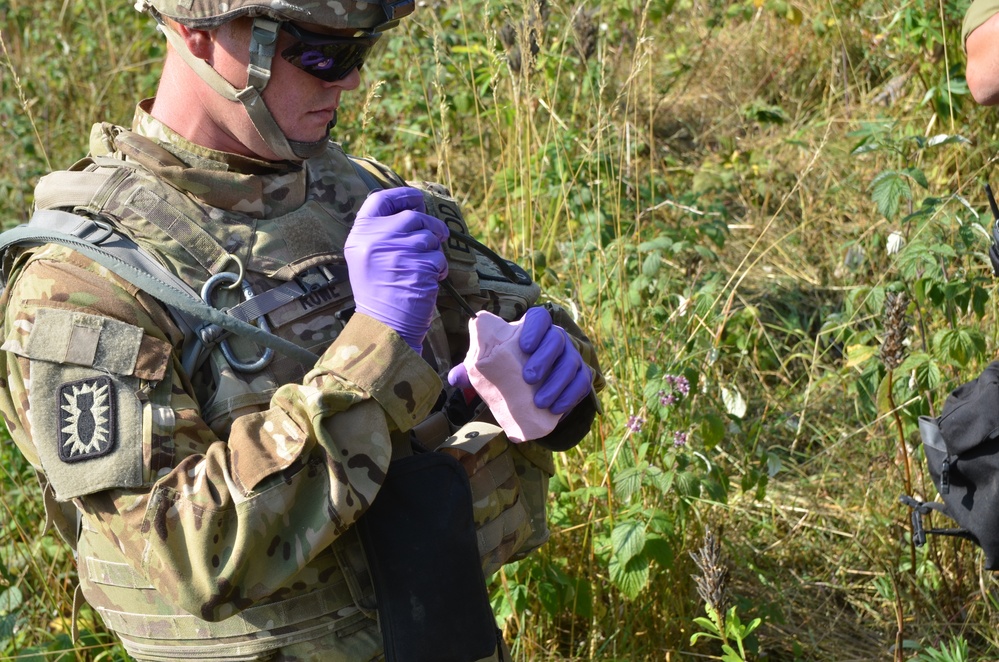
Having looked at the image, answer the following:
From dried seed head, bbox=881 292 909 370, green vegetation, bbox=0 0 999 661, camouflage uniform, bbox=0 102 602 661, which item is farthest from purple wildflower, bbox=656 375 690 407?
camouflage uniform, bbox=0 102 602 661

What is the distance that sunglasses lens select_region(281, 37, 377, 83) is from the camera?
163 centimetres

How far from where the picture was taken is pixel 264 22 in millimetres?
1580

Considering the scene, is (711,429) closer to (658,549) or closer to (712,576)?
(658,549)

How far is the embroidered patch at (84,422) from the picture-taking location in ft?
4.61

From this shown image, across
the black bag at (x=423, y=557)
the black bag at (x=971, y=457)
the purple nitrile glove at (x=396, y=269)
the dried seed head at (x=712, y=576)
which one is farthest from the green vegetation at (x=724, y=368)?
the purple nitrile glove at (x=396, y=269)

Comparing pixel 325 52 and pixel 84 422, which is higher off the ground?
pixel 325 52

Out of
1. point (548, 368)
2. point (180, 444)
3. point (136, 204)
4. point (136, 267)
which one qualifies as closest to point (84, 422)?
point (180, 444)

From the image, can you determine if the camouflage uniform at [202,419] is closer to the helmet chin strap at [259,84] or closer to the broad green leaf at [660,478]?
the helmet chin strap at [259,84]

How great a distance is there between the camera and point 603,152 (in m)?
3.27

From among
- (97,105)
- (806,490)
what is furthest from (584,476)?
(97,105)

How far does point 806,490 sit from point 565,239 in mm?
1359

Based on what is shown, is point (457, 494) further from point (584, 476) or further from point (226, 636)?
point (584, 476)

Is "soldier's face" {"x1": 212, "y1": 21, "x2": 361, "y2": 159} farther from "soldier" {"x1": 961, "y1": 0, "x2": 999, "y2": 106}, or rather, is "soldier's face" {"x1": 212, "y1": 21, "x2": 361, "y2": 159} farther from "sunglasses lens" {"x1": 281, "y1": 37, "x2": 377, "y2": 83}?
"soldier" {"x1": 961, "y1": 0, "x2": 999, "y2": 106}

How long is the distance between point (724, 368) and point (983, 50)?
2.10 m
